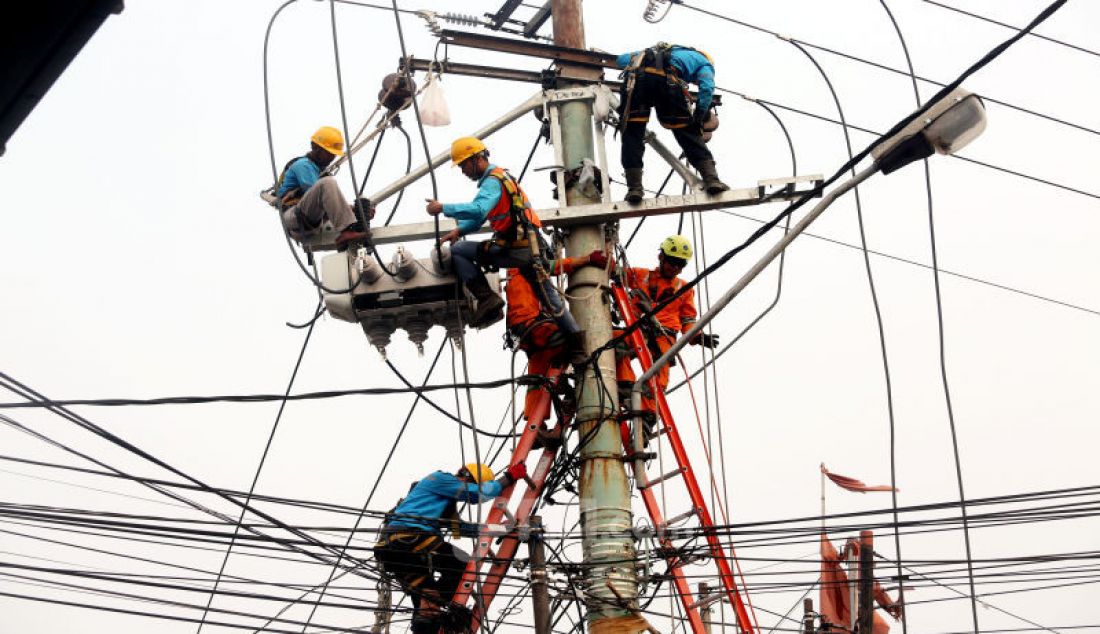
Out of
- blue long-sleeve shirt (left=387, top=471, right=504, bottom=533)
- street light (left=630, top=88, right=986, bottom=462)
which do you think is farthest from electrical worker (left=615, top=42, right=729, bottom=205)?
street light (left=630, top=88, right=986, bottom=462)

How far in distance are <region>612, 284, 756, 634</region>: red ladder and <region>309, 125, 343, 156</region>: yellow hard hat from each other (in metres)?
2.33

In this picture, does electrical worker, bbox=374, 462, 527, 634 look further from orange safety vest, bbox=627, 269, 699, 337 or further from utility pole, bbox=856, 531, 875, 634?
utility pole, bbox=856, 531, 875, 634

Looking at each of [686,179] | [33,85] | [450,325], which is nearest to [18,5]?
[33,85]

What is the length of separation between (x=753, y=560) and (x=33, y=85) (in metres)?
7.02

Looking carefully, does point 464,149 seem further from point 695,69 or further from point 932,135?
point 932,135

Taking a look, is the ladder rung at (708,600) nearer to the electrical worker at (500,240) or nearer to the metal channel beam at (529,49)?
the electrical worker at (500,240)

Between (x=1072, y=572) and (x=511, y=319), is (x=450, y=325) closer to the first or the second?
(x=511, y=319)

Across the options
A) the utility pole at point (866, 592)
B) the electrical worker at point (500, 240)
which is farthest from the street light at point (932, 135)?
the utility pole at point (866, 592)

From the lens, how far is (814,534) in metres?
9.56

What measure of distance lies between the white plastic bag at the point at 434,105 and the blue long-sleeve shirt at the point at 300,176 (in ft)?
3.15

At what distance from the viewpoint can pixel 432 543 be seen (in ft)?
34.2

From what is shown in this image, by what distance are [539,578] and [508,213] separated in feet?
8.09

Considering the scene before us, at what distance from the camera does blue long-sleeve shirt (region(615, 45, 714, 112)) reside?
1106 cm

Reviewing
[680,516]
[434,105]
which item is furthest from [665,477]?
[434,105]
